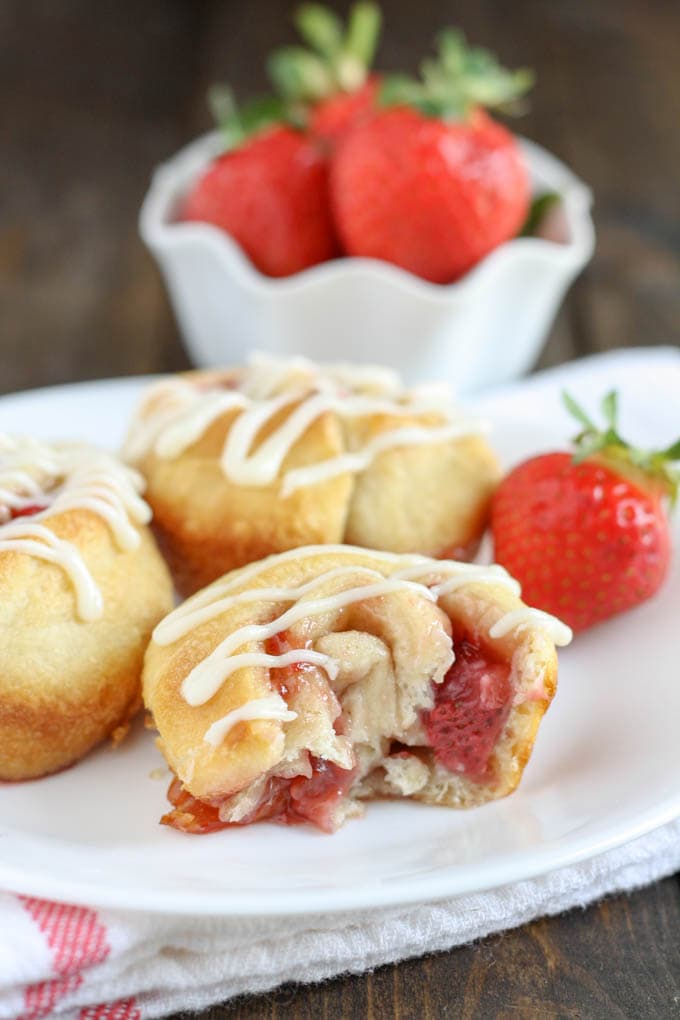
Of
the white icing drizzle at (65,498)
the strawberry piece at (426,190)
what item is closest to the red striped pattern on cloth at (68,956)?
the white icing drizzle at (65,498)

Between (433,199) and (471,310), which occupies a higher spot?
(433,199)

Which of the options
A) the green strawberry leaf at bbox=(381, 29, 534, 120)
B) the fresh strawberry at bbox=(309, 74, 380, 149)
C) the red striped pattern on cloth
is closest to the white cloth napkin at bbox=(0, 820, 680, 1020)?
the red striped pattern on cloth

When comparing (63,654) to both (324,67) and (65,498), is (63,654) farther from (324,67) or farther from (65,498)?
(324,67)

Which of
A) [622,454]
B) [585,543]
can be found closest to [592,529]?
[585,543]

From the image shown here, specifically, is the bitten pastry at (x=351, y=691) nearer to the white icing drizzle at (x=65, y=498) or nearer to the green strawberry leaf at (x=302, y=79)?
the white icing drizzle at (x=65, y=498)

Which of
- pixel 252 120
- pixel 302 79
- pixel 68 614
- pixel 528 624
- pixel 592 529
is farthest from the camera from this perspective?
pixel 302 79

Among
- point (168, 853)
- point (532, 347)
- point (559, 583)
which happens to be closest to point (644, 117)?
point (532, 347)

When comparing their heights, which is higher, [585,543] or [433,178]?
[433,178]

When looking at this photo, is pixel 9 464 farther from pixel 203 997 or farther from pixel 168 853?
pixel 203 997
